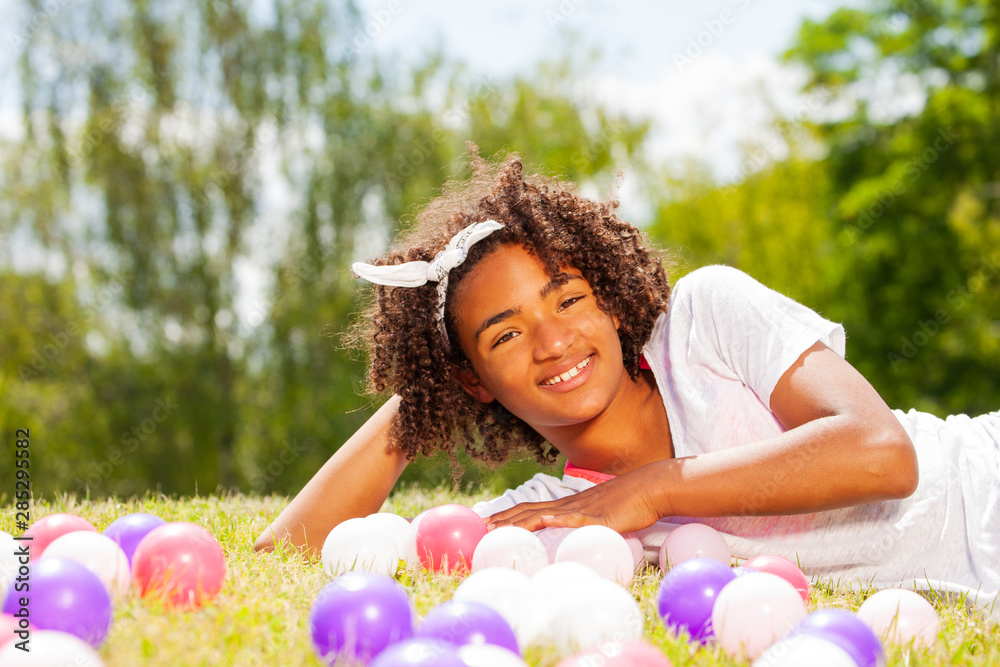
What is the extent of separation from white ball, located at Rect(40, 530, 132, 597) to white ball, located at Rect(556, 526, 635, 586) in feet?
4.24

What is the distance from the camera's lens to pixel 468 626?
1854mm

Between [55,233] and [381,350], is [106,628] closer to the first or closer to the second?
[381,350]

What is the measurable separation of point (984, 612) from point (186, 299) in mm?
13544

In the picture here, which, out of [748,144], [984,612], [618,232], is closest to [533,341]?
[618,232]

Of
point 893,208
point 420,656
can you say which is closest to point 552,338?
point 420,656

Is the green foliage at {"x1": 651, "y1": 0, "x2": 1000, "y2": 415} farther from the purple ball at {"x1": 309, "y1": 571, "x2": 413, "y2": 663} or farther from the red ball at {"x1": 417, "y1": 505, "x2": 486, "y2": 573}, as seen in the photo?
the purple ball at {"x1": 309, "y1": 571, "x2": 413, "y2": 663}

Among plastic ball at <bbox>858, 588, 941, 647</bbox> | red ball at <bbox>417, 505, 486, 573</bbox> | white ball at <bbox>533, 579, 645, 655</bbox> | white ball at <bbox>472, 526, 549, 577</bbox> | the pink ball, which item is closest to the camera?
white ball at <bbox>533, 579, 645, 655</bbox>

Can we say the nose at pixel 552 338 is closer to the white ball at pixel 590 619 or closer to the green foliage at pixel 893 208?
the white ball at pixel 590 619

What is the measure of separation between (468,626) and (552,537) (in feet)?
3.76

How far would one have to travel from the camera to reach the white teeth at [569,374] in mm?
3041

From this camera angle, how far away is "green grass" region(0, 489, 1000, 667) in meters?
1.83

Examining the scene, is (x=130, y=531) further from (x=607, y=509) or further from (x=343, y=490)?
(x=607, y=509)

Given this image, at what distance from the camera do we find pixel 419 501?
15.2 feet

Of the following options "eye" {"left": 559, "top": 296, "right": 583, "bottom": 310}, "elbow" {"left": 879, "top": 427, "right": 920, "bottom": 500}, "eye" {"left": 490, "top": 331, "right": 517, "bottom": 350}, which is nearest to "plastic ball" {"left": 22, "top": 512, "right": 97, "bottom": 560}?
"eye" {"left": 490, "top": 331, "right": 517, "bottom": 350}
